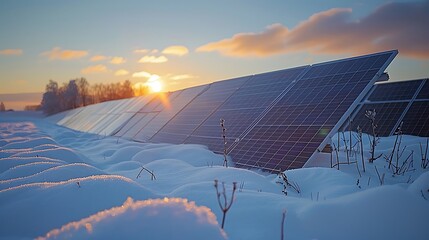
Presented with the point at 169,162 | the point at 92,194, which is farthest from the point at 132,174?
the point at 92,194

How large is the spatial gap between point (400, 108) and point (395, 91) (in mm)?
2836

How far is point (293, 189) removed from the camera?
3.98 meters

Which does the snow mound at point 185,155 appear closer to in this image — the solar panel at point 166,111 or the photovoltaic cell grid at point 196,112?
the photovoltaic cell grid at point 196,112

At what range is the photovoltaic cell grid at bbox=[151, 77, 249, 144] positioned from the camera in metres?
9.66

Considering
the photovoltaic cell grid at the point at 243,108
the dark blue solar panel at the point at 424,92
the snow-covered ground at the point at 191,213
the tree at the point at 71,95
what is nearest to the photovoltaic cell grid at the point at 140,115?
the photovoltaic cell grid at the point at 243,108

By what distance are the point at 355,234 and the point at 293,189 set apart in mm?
1819

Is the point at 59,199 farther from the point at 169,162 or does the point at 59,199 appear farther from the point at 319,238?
the point at 169,162

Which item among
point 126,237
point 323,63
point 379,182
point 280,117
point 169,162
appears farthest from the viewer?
point 323,63

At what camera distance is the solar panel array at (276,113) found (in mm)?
5848

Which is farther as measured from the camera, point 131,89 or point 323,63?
point 131,89

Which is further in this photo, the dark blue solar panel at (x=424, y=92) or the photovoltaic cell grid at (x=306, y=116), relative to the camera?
the dark blue solar panel at (x=424, y=92)

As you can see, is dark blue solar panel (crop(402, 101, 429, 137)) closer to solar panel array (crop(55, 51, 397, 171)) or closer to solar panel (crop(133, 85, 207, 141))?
solar panel array (crop(55, 51, 397, 171))

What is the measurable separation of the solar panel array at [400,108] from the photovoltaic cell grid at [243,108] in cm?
273

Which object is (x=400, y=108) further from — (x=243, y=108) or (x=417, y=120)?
(x=243, y=108)
